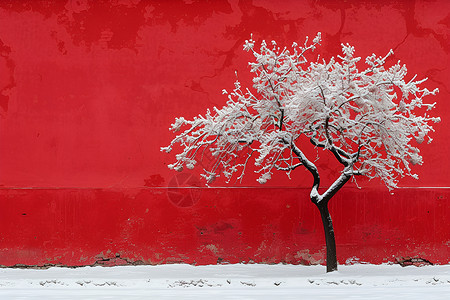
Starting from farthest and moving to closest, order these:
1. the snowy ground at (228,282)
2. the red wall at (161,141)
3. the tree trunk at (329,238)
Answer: the red wall at (161,141)
the tree trunk at (329,238)
the snowy ground at (228,282)

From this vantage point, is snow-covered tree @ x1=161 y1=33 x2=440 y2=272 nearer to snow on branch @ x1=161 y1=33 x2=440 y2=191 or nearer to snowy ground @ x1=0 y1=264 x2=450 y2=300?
snow on branch @ x1=161 y1=33 x2=440 y2=191

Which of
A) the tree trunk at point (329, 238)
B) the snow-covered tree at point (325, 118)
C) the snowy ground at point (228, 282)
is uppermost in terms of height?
the snow-covered tree at point (325, 118)

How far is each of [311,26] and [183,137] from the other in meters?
2.75

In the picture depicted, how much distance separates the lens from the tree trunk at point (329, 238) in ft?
27.5

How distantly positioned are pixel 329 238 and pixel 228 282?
1579mm

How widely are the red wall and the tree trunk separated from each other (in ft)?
→ 2.34

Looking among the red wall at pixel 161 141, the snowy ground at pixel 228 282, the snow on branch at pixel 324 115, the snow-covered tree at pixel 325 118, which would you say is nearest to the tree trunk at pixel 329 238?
the snow-covered tree at pixel 325 118

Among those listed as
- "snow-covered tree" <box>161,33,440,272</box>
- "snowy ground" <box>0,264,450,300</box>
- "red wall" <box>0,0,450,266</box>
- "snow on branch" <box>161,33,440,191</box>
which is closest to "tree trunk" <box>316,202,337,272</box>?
"snow-covered tree" <box>161,33,440,272</box>

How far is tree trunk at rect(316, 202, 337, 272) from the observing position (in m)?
8.39

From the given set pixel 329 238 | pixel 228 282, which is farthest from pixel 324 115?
pixel 228 282

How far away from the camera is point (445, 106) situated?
30.8ft

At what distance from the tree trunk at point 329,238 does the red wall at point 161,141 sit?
2.34 ft

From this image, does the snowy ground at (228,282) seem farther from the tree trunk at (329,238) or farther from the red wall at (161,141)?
the red wall at (161,141)

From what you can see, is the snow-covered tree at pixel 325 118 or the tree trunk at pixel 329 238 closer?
the snow-covered tree at pixel 325 118
